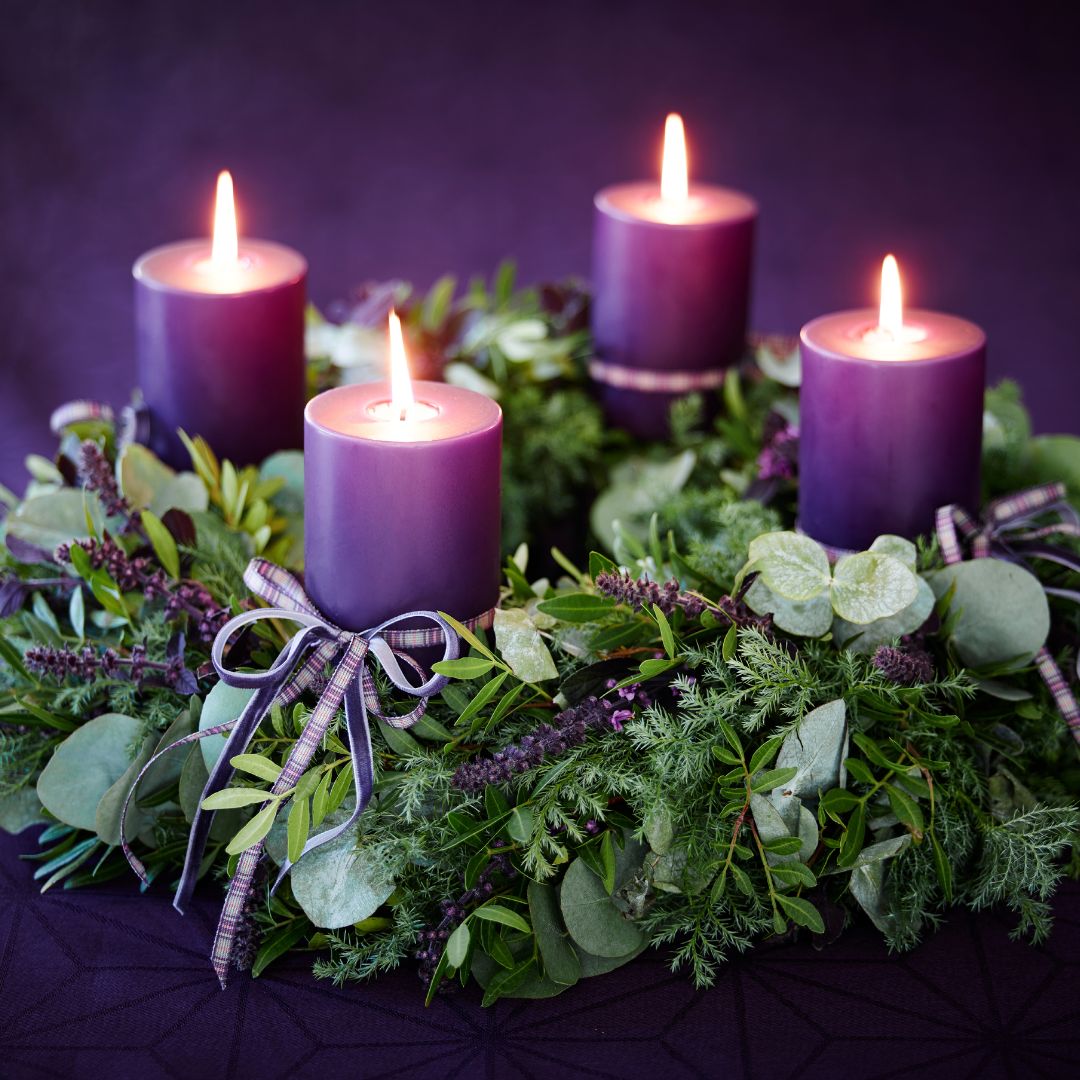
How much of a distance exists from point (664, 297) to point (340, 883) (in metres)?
0.45

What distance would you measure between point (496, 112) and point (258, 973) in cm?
139

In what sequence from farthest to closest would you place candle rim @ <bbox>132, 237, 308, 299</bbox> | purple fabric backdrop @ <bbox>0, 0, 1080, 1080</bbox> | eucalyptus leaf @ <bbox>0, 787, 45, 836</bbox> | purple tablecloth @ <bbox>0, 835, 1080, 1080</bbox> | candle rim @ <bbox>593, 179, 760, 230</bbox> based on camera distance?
purple fabric backdrop @ <bbox>0, 0, 1080, 1080</bbox>
candle rim @ <bbox>593, 179, 760, 230</bbox>
candle rim @ <bbox>132, 237, 308, 299</bbox>
eucalyptus leaf @ <bbox>0, 787, 45, 836</bbox>
purple tablecloth @ <bbox>0, 835, 1080, 1080</bbox>

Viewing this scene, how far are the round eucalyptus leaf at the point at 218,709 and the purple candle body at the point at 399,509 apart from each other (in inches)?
2.0

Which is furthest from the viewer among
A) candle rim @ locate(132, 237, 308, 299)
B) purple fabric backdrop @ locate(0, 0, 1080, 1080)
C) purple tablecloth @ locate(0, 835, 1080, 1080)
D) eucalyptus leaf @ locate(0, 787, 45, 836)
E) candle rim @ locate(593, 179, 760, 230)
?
purple fabric backdrop @ locate(0, 0, 1080, 1080)

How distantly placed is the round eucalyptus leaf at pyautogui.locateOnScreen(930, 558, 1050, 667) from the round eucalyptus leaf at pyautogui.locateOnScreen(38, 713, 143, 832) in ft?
1.18

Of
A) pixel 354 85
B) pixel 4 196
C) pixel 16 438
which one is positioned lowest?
pixel 16 438

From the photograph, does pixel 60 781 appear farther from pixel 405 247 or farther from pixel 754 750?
pixel 405 247

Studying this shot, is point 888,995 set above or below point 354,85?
below

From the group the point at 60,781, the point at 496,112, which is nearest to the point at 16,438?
the point at 60,781

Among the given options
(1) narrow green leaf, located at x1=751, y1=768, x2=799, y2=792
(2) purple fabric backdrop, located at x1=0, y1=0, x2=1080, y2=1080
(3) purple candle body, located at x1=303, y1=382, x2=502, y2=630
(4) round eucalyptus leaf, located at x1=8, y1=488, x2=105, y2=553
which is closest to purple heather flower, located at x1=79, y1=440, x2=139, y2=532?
(4) round eucalyptus leaf, located at x1=8, y1=488, x2=105, y2=553

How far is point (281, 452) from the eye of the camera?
805 millimetres

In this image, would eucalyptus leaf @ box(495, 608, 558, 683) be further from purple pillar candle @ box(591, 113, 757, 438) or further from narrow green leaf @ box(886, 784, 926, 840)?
purple pillar candle @ box(591, 113, 757, 438)

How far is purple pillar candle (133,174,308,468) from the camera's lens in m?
0.79

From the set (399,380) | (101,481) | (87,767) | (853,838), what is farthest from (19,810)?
(853,838)
